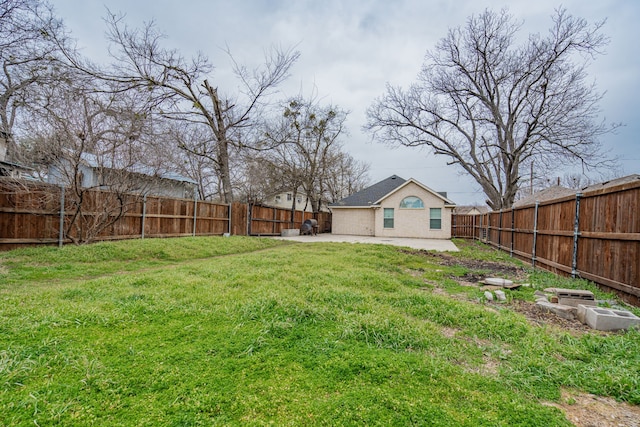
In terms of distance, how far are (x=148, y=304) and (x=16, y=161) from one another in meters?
9.65

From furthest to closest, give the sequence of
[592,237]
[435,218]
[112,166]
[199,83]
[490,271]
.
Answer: [435,218] < [199,83] < [112,166] < [490,271] < [592,237]

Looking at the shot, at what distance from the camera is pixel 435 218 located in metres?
18.8

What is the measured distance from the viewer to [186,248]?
853cm

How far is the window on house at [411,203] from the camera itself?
62.5 ft

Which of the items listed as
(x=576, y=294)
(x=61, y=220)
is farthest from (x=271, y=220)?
(x=576, y=294)

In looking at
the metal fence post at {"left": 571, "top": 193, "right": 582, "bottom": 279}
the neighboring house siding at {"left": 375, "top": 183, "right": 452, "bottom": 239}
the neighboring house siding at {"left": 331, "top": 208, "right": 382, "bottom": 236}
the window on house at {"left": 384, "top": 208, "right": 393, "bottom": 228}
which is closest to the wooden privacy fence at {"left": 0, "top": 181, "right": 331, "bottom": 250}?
the neighboring house siding at {"left": 331, "top": 208, "right": 382, "bottom": 236}

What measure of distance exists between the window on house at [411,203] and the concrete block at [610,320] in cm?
1641

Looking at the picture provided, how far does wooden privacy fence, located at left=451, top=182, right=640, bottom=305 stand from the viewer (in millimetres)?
3777

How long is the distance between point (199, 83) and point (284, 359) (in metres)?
16.3

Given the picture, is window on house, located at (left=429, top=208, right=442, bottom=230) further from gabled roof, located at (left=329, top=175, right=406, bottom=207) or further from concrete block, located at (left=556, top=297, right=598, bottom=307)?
concrete block, located at (left=556, top=297, right=598, bottom=307)

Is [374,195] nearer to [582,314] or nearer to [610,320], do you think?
[582,314]

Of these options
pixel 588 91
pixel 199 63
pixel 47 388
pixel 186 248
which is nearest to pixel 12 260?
pixel 186 248

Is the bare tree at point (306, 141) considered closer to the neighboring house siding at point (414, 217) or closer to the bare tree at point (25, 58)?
the neighboring house siding at point (414, 217)

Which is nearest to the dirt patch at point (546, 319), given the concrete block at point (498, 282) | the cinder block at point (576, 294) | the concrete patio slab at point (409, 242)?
the cinder block at point (576, 294)
